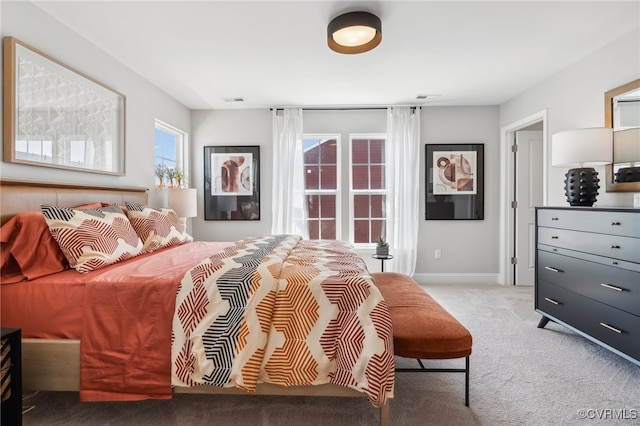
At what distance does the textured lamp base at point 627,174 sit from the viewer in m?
2.31

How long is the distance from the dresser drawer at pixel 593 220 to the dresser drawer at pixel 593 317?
20.9 inches

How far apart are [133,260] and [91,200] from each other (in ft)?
2.55

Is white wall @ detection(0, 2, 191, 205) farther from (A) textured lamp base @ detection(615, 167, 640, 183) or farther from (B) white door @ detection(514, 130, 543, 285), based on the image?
(B) white door @ detection(514, 130, 543, 285)

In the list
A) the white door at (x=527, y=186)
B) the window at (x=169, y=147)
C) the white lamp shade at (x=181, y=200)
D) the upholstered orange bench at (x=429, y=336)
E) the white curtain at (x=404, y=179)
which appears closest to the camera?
the upholstered orange bench at (x=429, y=336)

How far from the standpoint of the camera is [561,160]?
2.51 metres

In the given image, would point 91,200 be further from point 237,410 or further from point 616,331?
point 616,331

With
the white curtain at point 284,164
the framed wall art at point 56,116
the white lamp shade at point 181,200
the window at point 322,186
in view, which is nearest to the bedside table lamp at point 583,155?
the window at point 322,186

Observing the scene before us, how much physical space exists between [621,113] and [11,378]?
4276 mm

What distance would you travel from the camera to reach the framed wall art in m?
1.84

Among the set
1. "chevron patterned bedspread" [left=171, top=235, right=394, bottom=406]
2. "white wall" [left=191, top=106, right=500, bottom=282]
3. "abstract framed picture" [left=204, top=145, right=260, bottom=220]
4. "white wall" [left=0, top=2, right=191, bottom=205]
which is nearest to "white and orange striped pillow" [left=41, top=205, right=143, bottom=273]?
"white wall" [left=0, top=2, right=191, bottom=205]

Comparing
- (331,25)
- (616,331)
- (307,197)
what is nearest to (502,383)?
(616,331)

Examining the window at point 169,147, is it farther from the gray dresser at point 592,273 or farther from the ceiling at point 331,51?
the gray dresser at point 592,273

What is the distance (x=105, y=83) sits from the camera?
2637 millimetres

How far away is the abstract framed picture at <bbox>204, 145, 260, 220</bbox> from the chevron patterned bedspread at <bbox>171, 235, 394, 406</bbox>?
2844mm
